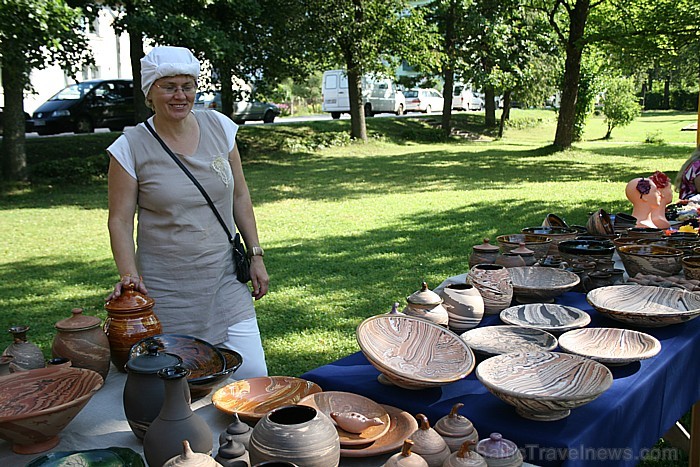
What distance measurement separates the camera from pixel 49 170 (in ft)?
40.3

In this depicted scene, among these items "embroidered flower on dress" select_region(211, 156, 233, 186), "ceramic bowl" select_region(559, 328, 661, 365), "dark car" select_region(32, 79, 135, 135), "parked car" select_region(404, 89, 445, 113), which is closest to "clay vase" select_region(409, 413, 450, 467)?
"ceramic bowl" select_region(559, 328, 661, 365)

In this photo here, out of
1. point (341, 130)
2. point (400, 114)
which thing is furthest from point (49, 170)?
point (400, 114)

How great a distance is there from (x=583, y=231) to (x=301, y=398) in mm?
2425

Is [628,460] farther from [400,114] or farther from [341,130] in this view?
[400,114]

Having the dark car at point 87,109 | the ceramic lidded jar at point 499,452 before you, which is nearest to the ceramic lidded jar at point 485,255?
the ceramic lidded jar at point 499,452

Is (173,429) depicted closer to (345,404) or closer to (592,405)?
(345,404)

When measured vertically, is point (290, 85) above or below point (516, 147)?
above

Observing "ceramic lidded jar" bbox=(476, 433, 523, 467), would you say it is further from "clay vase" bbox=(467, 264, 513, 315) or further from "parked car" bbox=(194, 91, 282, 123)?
"parked car" bbox=(194, 91, 282, 123)

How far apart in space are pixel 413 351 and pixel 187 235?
3.09 feet

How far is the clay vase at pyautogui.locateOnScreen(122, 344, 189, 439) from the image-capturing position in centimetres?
159

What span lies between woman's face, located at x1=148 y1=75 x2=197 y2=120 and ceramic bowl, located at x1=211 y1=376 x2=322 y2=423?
38.3 inches

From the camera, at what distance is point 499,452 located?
1436 mm

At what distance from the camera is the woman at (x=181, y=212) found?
231cm

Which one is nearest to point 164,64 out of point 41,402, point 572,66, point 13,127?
point 41,402
